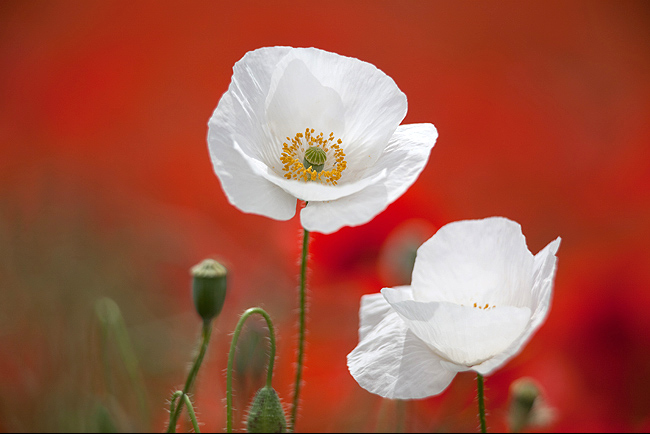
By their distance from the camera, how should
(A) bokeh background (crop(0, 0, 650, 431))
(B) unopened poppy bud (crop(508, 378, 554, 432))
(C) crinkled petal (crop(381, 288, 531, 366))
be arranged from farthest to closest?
1. (A) bokeh background (crop(0, 0, 650, 431))
2. (B) unopened poppy bud (crop(508, 378, 554, 432))
3. (C) crinkled petal (crop(381, 288, 531, 366))

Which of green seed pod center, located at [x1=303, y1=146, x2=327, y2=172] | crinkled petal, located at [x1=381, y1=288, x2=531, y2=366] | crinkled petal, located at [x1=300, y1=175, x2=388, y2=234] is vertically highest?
green seed pod center, located at [x1=303, y1=146, x2=327, y2=172]

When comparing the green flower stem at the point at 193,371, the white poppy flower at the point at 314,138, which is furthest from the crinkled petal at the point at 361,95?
the green flower stem at the point at 193,371

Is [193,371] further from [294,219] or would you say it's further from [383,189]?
[294,219]

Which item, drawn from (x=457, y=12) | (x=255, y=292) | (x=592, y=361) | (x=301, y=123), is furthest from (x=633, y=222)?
(x=301, y=123)

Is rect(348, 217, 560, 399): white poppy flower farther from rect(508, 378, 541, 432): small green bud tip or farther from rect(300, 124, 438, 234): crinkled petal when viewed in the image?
rect(508, 378, 541, 432): small green bud tip

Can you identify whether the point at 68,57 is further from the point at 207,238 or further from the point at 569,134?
the point at 569,134

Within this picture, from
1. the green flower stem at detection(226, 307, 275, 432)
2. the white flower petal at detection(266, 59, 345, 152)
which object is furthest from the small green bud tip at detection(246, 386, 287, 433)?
the white flower petal at detection(266, 59, 345, 152)

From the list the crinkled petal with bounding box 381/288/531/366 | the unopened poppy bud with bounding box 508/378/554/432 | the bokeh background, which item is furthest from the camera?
the bokeh background
